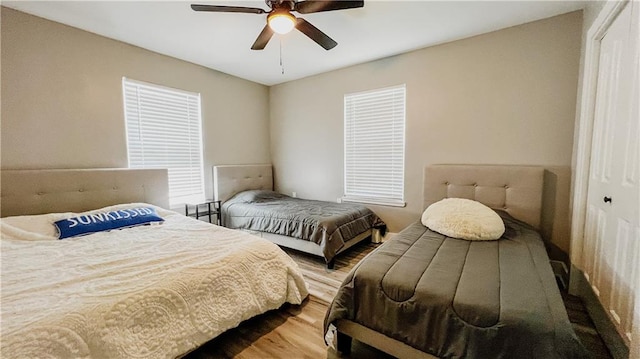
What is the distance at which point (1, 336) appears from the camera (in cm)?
92

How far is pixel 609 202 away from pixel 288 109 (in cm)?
390

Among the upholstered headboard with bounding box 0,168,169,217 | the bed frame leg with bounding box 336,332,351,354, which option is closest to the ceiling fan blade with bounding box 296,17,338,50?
the bed frame leg with bounding box 336,332,351,354

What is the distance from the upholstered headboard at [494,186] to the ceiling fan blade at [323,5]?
1.97 meters

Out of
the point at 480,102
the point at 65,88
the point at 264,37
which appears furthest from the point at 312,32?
the point at 65,88

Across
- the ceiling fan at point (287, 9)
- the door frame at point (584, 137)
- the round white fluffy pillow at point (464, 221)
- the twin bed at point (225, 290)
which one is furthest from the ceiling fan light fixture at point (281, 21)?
the door frame at point (584, 137)

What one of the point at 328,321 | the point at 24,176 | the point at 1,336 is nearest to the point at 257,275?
the point at 328,321

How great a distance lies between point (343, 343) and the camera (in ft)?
5.14

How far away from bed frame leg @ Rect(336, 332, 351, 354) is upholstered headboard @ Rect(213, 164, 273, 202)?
2.86 meters

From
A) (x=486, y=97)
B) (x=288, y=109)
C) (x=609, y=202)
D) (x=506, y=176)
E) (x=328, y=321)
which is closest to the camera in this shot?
(x=328, y=321)

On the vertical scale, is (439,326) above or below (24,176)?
below

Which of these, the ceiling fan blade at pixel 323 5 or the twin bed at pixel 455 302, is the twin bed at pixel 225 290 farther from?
the ceiling fan blade at pixel 323 5

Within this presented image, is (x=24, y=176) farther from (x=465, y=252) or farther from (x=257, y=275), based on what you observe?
(x=465, y=252)

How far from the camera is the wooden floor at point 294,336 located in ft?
5.14

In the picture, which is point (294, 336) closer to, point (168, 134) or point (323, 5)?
point (323, 5)
